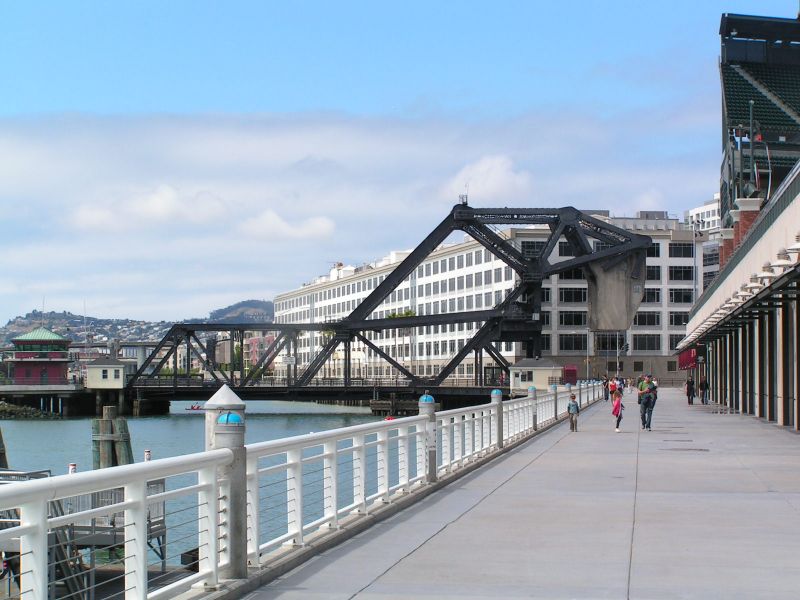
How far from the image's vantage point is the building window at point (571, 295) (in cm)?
13850

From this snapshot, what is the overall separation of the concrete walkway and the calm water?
117ft

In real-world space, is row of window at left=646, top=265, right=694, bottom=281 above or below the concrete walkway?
above

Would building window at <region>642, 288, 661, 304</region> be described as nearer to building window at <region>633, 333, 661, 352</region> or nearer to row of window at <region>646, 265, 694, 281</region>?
row of window at <region>646, 265, 694, 281</region>

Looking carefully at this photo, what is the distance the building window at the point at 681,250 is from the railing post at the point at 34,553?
454 ft

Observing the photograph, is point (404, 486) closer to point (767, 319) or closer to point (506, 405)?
point (506, 405)

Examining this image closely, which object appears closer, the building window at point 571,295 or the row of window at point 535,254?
the row of window at point 535,254

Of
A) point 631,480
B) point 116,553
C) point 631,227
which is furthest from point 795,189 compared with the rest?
point 631,227

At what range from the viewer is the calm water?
60.1 meters

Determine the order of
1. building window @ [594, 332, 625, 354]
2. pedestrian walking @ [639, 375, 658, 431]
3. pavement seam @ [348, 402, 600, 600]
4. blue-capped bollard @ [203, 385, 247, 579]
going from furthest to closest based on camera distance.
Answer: building window @ [594, 332, 625, 354] < pedestrian walking @ [639, 375, 658, 431] < pavement seam @ [348, 402, 600, 600] < blue-capped bollard @ [203, 385, 247, 579]

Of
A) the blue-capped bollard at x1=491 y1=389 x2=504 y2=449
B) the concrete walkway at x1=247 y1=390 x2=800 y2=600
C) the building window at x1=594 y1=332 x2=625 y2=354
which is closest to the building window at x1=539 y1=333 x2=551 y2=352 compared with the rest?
the building window at x1=594 y1=332 x2=625 y2=354

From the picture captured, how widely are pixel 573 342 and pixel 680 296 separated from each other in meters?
14.6

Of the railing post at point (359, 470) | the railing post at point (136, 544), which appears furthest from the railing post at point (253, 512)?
the railing post at point (359, 470)

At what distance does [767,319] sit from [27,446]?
45.2 m

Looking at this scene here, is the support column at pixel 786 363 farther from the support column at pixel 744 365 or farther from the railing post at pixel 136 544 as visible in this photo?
the railing post at pixel 136 544
